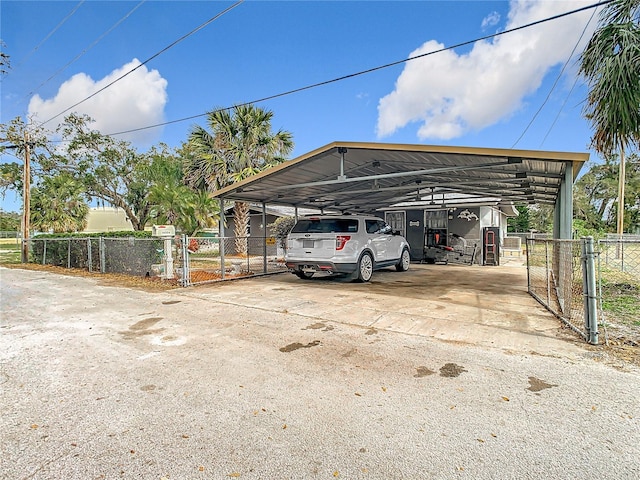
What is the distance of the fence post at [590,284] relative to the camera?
4.08 meters

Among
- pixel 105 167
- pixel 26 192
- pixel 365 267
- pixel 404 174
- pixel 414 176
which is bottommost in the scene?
pixel 365 267

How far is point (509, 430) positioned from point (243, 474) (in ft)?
5.87

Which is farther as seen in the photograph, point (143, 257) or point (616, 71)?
point (143, 257)

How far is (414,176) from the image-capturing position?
10.0 m

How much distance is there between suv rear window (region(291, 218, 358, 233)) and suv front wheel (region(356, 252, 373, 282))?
2.85 feet

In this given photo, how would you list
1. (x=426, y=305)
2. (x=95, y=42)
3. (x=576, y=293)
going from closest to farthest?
(x=426, y=305), (x=576, y=293), (x=95, y=42)

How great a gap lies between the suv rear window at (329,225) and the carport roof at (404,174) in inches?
36.1

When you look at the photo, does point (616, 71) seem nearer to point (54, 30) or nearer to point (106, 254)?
point (106, 254)

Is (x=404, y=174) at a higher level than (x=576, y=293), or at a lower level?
higher

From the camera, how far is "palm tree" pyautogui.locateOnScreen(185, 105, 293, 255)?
50.9 ft

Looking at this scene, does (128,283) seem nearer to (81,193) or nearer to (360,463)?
(360,463)

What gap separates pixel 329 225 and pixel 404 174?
245cm

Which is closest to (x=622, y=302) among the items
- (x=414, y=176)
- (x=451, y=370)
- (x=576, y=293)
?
(x=576, y=293)

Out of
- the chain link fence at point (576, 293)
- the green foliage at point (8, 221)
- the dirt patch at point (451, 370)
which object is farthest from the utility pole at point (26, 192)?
the green foliage at point (8, 221)
